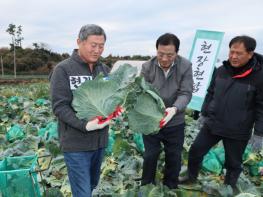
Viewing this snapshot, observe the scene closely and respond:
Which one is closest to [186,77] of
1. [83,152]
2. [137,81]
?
[137,81]

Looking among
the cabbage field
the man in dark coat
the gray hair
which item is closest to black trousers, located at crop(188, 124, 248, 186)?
the man in dark coat

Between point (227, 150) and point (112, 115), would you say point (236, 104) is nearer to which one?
point (227, 150)

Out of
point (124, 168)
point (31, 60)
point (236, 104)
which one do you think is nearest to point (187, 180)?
point (124, 168)

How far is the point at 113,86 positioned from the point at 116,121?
4.14m

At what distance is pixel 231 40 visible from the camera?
124 inches

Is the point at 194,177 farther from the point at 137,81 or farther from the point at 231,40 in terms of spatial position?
the point at 137,81

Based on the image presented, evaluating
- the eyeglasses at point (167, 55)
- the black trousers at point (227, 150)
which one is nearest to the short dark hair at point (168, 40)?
the eyeglasses at point (167, 55)

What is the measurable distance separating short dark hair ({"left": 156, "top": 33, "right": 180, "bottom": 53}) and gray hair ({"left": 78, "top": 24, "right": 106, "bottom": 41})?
689 mm

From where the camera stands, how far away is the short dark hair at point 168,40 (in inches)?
113

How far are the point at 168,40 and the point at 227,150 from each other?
1249mm

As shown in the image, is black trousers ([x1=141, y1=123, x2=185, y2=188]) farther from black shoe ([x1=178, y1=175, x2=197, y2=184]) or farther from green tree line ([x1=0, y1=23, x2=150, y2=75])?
green tree line ([x1=0, y1=23, x2=150, y2=75])

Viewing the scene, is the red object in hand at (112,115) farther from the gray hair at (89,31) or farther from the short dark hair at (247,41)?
the short dark hair at (247,41)

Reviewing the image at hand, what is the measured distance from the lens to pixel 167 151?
330 centimetres

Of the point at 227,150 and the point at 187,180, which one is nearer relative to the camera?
the point at 227,150
